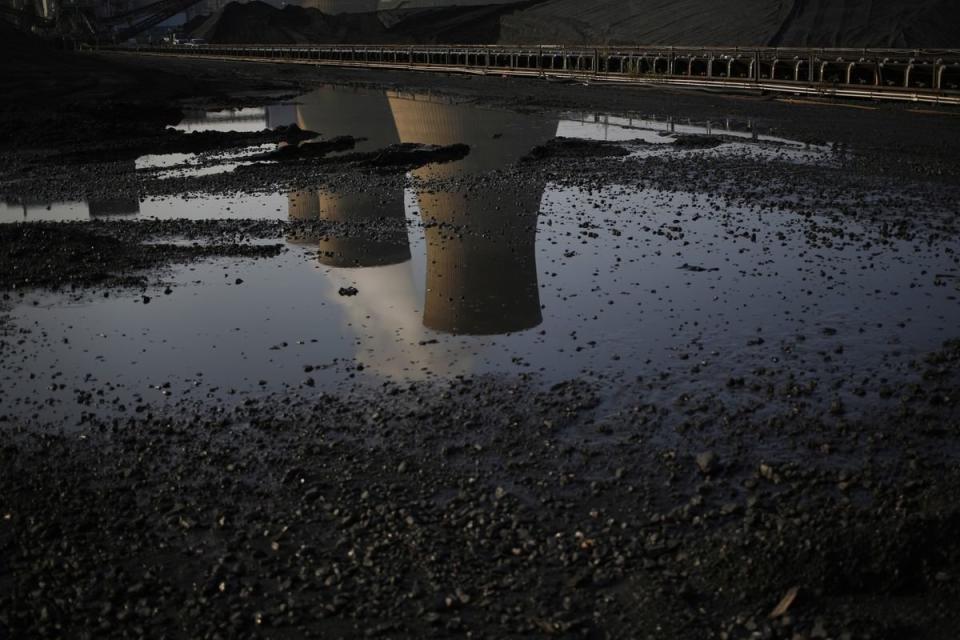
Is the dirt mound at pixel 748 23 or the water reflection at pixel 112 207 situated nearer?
the water reflection at pixel 112 207

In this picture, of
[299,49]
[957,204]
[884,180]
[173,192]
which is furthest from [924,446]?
[299,49]

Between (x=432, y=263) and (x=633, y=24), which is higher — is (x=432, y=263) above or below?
below

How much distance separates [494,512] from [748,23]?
117 ft

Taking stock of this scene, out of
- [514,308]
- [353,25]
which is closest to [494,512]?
[514,308]

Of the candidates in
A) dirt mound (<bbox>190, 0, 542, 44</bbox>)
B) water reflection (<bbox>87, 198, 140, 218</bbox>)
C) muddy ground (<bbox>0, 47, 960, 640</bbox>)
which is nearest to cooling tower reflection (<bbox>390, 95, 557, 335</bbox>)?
muddy ground (<bbox>0, 47, 960, 640</bbox>)

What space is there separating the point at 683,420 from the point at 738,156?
397 inches

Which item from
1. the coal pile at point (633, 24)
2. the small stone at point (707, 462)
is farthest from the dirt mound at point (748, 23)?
the small stone at point (707, 462)

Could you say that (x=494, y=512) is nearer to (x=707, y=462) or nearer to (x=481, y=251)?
(x=707, y=462)

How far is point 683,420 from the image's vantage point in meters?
5.00

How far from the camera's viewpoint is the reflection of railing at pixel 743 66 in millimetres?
22000

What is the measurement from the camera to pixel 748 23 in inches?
1439

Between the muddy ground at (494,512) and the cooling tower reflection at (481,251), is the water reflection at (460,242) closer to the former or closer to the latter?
the cooling tower reflection at (481,251)

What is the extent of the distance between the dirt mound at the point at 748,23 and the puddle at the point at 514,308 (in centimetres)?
2323

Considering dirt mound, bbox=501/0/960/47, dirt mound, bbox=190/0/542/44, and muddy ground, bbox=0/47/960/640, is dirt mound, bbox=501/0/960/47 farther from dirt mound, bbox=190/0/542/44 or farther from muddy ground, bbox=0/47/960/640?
muddy ground, bbox=0/47/960/640
